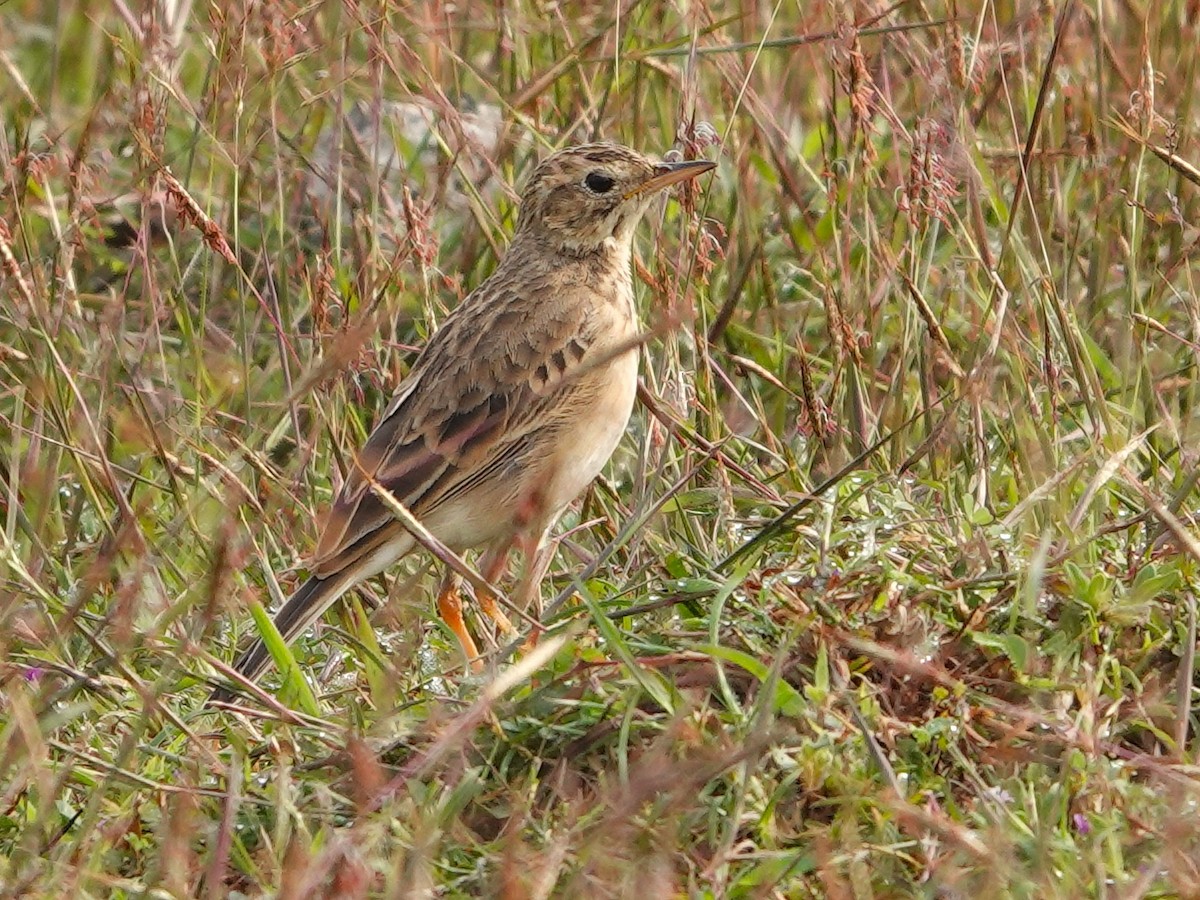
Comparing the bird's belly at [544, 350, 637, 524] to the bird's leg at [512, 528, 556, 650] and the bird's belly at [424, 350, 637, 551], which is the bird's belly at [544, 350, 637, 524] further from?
the bird's leg at [512, 528, 556, 650]

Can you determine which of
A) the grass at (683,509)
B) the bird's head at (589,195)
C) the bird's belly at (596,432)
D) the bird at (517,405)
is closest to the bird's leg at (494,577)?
the bird at (517,405)

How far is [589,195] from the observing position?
5.86 metres

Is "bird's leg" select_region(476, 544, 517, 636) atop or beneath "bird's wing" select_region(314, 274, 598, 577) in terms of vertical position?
beneath

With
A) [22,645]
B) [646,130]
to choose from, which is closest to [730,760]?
[22,645]

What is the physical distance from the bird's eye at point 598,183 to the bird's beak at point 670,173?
0.06m

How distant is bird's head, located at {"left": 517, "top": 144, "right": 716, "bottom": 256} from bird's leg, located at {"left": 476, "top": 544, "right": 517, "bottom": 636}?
34.4 inches

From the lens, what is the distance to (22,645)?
197 inches

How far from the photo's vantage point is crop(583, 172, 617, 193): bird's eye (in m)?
5.84

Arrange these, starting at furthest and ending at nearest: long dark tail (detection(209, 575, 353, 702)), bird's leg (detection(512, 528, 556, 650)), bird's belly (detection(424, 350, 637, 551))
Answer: bird's belly (detection(424, 350, 637, 551)) → long dark tail (detection(209, 575, 353, 702)) → bird's leg (detection(512, 528, 556, 650))

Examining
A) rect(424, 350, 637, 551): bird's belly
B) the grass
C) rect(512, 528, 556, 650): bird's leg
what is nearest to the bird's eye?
the grass

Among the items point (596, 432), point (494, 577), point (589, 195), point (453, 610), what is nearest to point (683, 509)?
point (596, 432)

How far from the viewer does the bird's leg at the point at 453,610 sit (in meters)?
5.21

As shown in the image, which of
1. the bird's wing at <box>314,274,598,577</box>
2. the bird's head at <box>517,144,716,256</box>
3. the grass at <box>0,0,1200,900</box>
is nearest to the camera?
the grass at <box>0,0,1200,900</box>

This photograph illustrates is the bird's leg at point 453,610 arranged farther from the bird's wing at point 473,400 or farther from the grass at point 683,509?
the bird's wing at point 473,400
